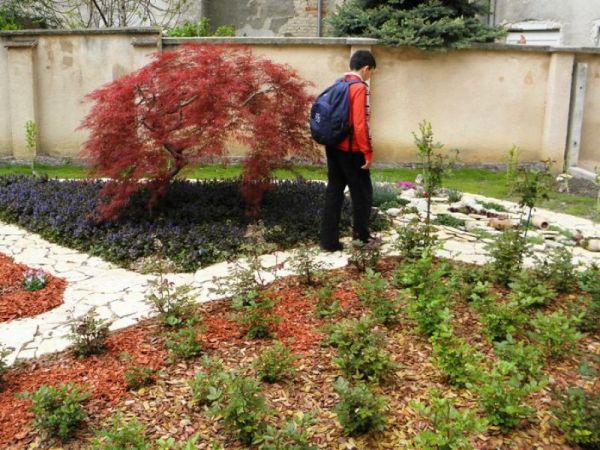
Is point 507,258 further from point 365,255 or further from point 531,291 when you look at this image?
point 365,255

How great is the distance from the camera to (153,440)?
3.34 metres

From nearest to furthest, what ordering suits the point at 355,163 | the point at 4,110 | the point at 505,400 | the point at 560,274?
the point at 505,400 → the point at 560,274 → the point at 355,163 → the point at 4,110

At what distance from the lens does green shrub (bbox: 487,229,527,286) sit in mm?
5230

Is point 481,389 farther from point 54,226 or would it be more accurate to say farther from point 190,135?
point 54,226

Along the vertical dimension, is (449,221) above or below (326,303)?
above

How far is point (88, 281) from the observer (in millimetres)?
5742

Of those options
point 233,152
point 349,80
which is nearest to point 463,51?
point 233,152

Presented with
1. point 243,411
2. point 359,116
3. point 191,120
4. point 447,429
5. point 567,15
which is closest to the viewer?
point 447,429

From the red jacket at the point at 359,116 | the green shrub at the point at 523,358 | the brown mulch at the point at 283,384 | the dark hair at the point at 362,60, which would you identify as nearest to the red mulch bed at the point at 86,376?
the brown mulch at the point at 283,384

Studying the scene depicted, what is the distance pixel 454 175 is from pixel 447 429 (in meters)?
8.56

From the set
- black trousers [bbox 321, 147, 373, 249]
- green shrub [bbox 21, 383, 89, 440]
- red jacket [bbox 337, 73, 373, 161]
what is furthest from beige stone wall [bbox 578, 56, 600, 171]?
green shrub [bbox 21, 383, 89, 440]

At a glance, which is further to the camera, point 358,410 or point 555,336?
point 555,336

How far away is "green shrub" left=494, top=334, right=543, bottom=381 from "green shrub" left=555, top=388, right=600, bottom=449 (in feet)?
1.03

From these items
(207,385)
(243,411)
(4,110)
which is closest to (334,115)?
(207,385)
